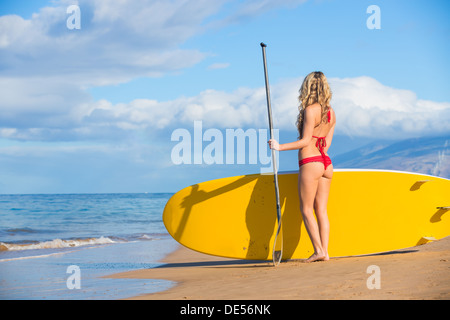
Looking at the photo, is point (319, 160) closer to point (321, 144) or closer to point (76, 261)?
point (321, 144)

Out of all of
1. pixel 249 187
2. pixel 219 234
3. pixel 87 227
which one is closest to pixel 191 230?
pixel 219 234

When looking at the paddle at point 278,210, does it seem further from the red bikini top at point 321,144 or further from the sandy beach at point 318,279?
the red bikini top at point 321,144

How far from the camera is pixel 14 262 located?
5.91 m

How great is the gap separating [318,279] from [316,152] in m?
1.21

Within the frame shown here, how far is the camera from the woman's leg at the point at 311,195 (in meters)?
4.11

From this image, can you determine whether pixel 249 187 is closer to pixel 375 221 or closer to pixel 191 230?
pixel 191 230

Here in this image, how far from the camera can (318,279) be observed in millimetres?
3359

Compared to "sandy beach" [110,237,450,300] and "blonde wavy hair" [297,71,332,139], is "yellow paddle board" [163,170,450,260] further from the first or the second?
"blonde wavy hair" [297,71,332,139]

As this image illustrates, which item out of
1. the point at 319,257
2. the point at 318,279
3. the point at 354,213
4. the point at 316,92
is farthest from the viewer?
the point at 354,213

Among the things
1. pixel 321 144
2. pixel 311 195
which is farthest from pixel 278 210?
pixel 321 144

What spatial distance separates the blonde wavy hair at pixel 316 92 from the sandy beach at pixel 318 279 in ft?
4.35

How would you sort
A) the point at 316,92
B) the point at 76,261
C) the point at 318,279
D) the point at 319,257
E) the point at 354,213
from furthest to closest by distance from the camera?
1. the point at 76,261
2. the point at 354,213
3. the point at 319,257
4. the point at 316,92
5. the point at 318,279

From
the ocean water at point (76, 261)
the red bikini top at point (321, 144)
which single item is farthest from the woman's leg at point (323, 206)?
the ocean water at point (76, 261)
